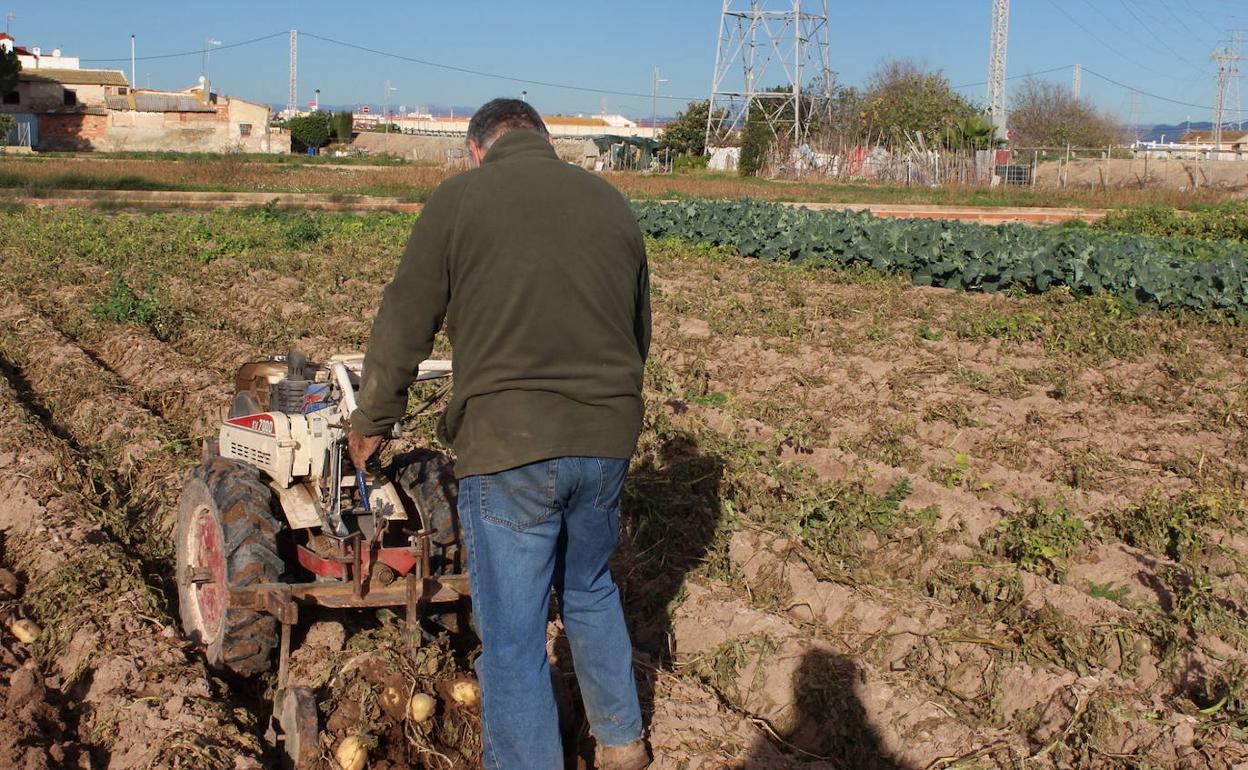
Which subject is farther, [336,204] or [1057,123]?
[1057,123]

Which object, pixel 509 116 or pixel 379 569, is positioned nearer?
pixel 509 116

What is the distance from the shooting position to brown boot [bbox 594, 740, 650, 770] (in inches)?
147

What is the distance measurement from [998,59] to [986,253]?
4596 centimetres

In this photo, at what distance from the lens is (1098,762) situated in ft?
13.2

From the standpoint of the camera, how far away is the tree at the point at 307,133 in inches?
2650

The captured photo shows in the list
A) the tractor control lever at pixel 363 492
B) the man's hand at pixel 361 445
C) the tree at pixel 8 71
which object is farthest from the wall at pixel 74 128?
the man's hand at pixel 361 445

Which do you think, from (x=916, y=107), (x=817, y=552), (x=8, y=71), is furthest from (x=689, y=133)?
(x=817, y=552)

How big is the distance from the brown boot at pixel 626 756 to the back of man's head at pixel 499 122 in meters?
1.93

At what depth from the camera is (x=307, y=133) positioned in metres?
67.3

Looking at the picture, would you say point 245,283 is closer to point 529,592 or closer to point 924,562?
point 924,562

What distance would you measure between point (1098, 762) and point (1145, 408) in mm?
5050

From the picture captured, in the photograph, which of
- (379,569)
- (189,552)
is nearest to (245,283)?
(189,552)

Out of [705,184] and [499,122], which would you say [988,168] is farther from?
[499,122]

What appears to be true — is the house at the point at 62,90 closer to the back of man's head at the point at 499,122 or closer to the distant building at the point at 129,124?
the distant building at the point at 129,124
